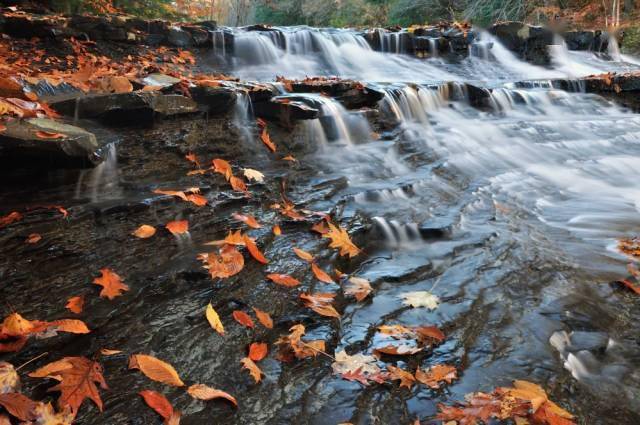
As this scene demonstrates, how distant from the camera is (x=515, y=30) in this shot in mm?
12766

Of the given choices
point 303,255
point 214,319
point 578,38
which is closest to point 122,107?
point 303,255

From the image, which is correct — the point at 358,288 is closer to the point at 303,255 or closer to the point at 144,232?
the point at 303,255

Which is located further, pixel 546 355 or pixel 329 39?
pixel 329 39

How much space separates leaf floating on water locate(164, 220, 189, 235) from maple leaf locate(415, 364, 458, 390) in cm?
188

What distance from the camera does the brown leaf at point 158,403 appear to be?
5.44 ft

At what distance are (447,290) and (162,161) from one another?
2.85 m

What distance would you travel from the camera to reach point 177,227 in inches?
121

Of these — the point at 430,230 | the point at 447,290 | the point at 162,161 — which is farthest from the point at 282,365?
the point at 162,161

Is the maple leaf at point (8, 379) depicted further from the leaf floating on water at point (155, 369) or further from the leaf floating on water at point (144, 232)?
the leaf floating on water at point (144, 232)

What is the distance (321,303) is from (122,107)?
3.03 meters

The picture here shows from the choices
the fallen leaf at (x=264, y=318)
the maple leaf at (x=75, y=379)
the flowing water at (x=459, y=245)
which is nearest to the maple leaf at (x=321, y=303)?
the flowing water at (x=459, y=245)

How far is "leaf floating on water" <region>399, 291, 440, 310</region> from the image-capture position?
2.56 m

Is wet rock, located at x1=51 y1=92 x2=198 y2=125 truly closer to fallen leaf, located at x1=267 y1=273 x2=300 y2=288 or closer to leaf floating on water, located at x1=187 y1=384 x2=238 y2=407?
fallen leaf, located at x1=267 y1=273 x2=300 y2=288

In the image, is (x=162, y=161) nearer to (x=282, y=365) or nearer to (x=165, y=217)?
(x=165, y=217)
